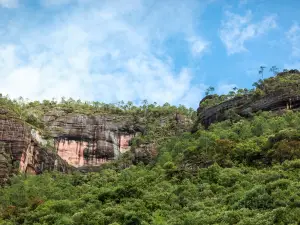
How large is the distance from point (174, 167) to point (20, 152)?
18.5 meters

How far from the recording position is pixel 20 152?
54.9 m

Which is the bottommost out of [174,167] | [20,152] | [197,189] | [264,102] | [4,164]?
[197,189]

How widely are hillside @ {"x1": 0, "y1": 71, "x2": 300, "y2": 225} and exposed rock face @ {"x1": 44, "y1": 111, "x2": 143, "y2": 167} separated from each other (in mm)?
139

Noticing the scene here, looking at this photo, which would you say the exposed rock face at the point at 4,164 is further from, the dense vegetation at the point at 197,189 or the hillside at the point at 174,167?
the dense vegetation at the point at 197,189

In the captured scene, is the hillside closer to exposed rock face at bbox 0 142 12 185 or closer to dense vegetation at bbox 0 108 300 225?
dense vegetation at bbox 0 108 300 225

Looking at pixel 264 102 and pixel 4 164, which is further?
pixel 264 102

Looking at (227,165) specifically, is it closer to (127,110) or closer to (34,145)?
(34,145)

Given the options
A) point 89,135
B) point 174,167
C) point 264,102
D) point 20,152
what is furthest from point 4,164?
point 264,102

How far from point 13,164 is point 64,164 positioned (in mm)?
10172

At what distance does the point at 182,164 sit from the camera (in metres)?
46.3

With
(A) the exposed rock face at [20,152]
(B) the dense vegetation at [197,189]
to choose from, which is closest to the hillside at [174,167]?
(B) the dense vegetation at [197,189]

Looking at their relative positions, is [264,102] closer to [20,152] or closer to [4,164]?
[20,152]

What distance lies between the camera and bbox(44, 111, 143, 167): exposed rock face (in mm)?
72125

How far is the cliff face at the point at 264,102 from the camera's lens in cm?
5612
